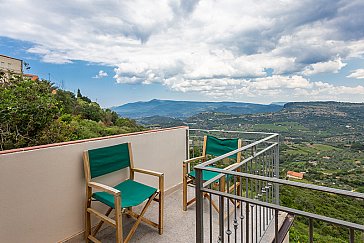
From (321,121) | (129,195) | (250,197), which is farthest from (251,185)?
(321,121)

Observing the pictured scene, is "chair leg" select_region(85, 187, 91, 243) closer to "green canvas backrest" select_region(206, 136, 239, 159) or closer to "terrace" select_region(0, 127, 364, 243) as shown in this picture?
"terrace" select_region(0, 127, 364, 243)

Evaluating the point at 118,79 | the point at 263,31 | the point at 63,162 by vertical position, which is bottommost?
the point at 63,162

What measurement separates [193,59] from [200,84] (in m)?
2.14

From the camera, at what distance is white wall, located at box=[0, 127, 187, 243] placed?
186 centimetres

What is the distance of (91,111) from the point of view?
942cm

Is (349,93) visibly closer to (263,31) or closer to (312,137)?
(312,137)

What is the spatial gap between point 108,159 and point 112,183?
380 mm

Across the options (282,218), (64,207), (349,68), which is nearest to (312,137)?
(349,68)

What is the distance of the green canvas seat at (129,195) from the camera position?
2193mm

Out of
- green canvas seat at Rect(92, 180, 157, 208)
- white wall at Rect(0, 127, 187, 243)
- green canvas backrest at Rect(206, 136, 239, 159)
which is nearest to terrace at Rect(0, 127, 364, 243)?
white wall at Rect(0, 127, 187, 243)

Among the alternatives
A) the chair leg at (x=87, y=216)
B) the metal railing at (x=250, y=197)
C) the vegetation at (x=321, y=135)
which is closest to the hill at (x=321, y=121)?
the vegetation at (x=321, y=135)

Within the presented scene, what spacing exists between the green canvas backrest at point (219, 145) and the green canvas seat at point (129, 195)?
1.47 m

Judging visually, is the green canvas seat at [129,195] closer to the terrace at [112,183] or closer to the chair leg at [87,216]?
the chair leg at [87,216]

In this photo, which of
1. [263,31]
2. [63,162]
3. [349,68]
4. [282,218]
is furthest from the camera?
[349,68]
